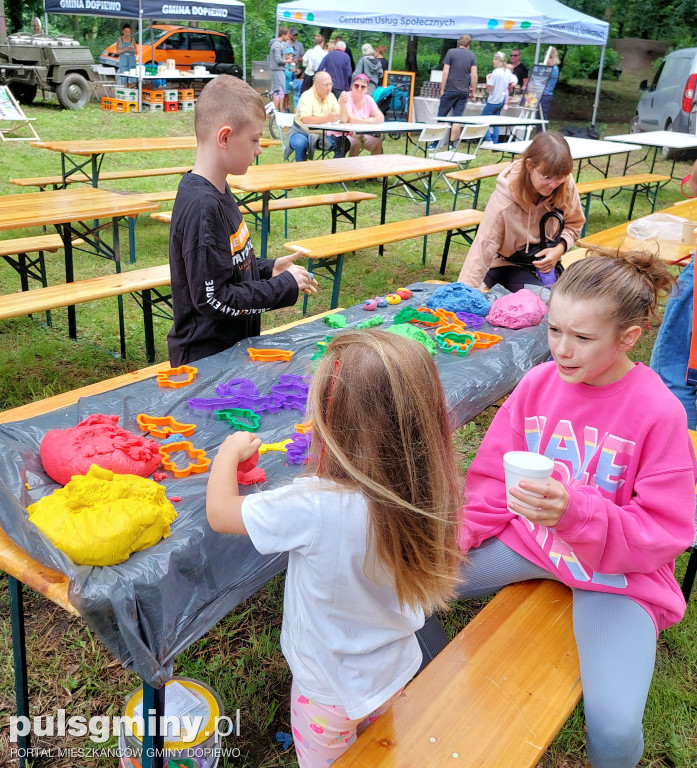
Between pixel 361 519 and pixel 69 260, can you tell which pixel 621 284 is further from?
pixel 69 260

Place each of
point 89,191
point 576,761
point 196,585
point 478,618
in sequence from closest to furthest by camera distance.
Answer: point 196,585 → point 478,618 → point 576,761 → point 89,191

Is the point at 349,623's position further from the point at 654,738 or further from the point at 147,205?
the point at 147,205

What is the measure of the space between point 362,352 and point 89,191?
4.32m

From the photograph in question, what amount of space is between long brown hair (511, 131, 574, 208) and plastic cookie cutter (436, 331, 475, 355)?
113 centimetres

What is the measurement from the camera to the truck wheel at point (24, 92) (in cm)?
1366

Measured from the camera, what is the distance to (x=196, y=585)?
161 cm

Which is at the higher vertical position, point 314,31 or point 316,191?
point 314,31

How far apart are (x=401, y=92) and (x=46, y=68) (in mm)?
6603

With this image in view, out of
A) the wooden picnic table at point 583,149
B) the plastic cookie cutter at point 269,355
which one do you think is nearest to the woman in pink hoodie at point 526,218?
the plastic cookie cutter at point 269,355

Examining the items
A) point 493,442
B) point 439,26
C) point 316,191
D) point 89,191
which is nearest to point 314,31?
point 439,26

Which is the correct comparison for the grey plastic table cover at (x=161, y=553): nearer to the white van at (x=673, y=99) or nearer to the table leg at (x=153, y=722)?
the table leg at (x=153, y=722)

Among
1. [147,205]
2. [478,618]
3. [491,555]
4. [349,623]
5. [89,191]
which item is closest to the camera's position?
[349,623]

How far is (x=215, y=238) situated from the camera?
2482 millimetres

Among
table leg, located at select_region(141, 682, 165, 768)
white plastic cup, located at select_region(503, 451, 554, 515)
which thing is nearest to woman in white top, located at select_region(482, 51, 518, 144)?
white plastic cup, located at select_region(503, 451, 554, 515)
